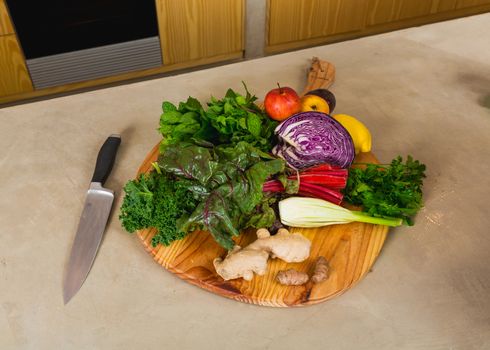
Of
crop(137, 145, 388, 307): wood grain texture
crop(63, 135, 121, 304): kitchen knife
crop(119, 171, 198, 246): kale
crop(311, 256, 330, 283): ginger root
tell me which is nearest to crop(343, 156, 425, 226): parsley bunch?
crop(137, 145, 388, 307): wood grain texture

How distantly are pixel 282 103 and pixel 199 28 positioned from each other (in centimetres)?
163

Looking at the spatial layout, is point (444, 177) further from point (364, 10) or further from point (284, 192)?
point (364, 10)

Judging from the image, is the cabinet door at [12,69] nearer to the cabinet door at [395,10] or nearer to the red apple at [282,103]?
the red apple at [282,103]

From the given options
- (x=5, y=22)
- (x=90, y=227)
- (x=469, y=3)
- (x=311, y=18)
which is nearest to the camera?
(x=90, y=227)

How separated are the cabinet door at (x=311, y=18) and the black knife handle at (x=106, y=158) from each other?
1.75 m

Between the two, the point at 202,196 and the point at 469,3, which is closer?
the point at 202,196

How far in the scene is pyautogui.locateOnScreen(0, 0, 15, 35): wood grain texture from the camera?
220 cm

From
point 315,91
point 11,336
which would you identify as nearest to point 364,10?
point 315,91

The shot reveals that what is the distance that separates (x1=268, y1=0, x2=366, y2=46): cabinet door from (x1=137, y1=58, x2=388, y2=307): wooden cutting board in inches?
76.9

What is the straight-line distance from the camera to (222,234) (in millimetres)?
944

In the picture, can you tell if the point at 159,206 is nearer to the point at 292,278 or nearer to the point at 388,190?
the point at 292,278

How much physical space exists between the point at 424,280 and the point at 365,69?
758 millimetres

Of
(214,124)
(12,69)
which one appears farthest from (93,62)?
(214,124)

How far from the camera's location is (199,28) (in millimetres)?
2645
